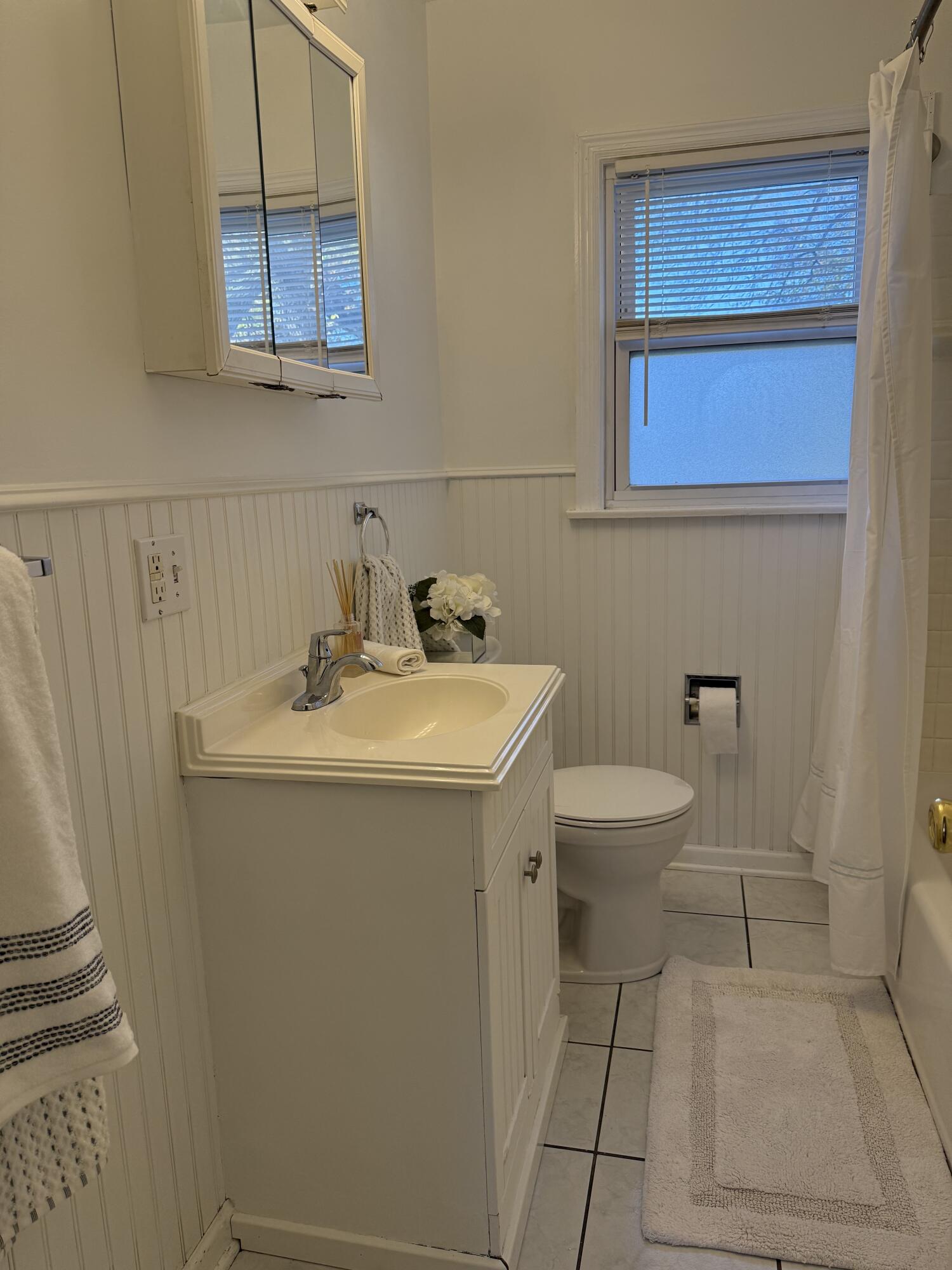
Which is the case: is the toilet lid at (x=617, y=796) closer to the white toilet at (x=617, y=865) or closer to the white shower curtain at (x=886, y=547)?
the white toilet at (x=617, y=865)

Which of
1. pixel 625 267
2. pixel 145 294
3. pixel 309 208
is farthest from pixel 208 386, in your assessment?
pixel 625 267

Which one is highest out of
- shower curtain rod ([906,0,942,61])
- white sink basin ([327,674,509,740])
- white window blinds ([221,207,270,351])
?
shower curtain rod ([906,0,942,61])

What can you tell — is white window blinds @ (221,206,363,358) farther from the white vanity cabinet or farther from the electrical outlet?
the white vanity cabinet

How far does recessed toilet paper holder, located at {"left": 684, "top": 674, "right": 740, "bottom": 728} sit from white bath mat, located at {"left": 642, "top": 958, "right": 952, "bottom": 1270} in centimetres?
78

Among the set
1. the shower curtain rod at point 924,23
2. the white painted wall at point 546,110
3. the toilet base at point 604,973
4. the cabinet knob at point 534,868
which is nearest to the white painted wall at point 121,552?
the cabinet knob at point 534,868

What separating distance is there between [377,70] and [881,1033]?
8.23 feet

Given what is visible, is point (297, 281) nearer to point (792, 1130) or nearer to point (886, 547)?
point (886, 547)

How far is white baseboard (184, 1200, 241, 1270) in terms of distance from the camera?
A: 4.81 ft

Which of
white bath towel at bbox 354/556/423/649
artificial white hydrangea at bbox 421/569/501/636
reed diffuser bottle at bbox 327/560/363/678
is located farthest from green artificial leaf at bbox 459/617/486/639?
reed diffuser bottle at bbox 327/560/363/678

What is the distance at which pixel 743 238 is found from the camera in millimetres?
2570

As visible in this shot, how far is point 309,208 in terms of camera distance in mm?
1678

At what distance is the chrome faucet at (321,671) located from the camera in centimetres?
164

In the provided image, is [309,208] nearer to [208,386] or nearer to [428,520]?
[208,386]

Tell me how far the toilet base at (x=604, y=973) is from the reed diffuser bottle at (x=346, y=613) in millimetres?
919
